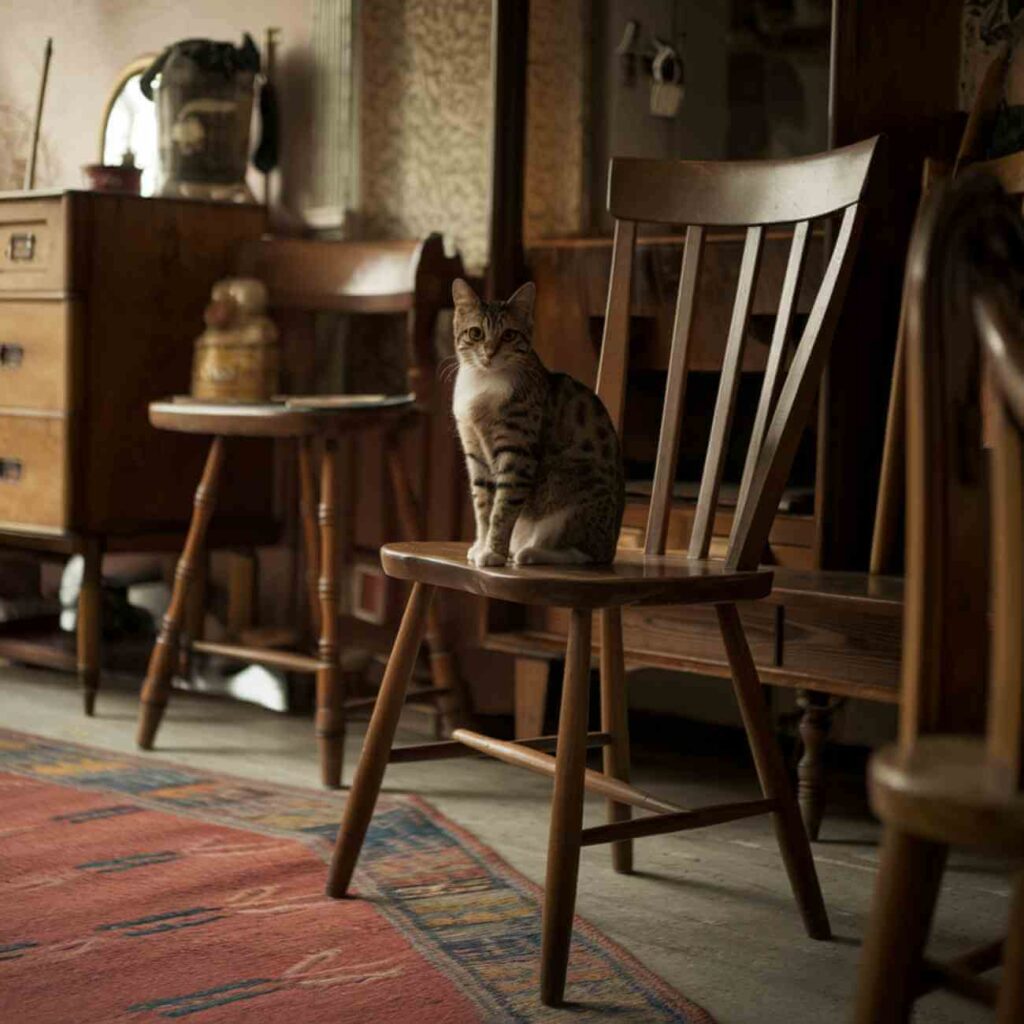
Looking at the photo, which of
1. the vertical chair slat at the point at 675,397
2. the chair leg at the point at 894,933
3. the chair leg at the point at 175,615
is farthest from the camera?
the chair leg at the point at 175,615

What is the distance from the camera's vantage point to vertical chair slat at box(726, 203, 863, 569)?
6.54 feet

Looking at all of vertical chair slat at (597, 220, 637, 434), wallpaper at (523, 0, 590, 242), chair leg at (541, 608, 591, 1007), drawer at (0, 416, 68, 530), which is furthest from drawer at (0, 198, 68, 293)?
chair leg at (541, 608, 591, 1007)

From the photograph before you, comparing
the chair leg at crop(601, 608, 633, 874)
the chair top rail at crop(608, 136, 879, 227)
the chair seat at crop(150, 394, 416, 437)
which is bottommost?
the chair leg at crop(601, 608, 633, 874)

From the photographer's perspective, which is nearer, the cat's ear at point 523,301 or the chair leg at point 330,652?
the cat's ear at point 523,301

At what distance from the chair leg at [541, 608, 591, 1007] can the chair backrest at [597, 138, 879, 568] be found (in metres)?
0.34

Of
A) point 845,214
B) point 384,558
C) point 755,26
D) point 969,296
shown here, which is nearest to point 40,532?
point 384,558

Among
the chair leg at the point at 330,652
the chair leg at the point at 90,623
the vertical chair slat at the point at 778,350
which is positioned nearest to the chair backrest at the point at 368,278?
the chair leg at the point at 330,652

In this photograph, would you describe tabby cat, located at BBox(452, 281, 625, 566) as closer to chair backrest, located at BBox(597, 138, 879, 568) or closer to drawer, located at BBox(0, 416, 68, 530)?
chair backrest, located at BBox(597, 138, 879, 568)

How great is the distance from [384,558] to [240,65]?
1988 millimetres

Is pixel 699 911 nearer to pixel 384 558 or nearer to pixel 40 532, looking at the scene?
pixel 384 558

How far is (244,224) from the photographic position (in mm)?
3666

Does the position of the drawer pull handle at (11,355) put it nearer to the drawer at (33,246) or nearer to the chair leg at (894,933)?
the drawer at (33,246)

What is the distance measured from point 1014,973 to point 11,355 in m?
3.01

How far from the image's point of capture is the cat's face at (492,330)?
2.08 metres
